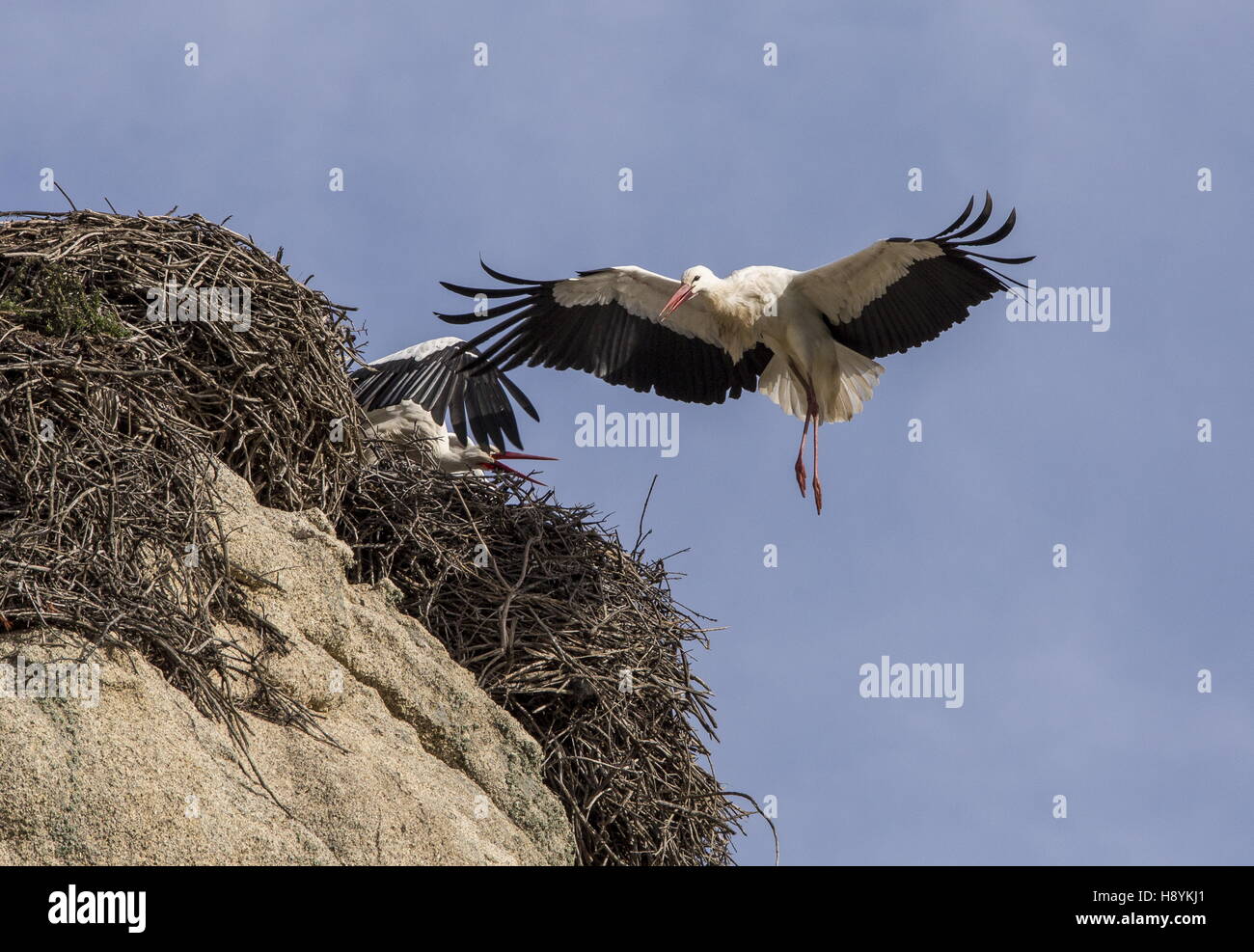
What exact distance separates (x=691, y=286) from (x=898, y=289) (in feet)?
3.77

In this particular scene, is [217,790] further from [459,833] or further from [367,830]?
[459,833]

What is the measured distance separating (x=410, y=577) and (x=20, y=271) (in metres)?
1.98

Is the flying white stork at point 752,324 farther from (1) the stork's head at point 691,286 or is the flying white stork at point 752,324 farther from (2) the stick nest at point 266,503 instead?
(2) the stick nest at point 266,503

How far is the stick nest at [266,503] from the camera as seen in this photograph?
14.4 feet

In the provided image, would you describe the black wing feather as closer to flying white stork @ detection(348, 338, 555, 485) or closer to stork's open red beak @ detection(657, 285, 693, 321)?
stork's open red beak @ detection(657, 285, 693, 321)

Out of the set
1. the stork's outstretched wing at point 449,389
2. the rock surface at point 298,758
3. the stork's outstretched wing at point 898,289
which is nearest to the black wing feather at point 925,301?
the stork's outstretched wing at point 898,289

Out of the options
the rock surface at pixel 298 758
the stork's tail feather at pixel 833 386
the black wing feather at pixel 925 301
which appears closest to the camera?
the rock surface at pixel 298 758

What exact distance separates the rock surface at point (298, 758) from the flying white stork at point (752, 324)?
2.66 metres

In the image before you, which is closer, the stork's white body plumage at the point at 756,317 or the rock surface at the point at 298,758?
the rock surface at the point at 298,758

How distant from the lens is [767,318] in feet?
27.8

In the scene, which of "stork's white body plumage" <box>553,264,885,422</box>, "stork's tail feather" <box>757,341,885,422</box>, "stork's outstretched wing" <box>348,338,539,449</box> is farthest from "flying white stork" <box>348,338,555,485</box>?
"stork's tail feather" <box>757,341,885,422</box>

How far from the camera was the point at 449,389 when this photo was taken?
8211mm

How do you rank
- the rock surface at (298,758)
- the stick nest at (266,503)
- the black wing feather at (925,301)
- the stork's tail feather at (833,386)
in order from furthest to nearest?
the stork's tail feather at (833,386) → the black wing feather at (925,301) → the stick nest at (266,503) → the rock surface at (298,758)

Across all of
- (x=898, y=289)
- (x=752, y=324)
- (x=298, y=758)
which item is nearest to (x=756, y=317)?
(x=752, y=324)
